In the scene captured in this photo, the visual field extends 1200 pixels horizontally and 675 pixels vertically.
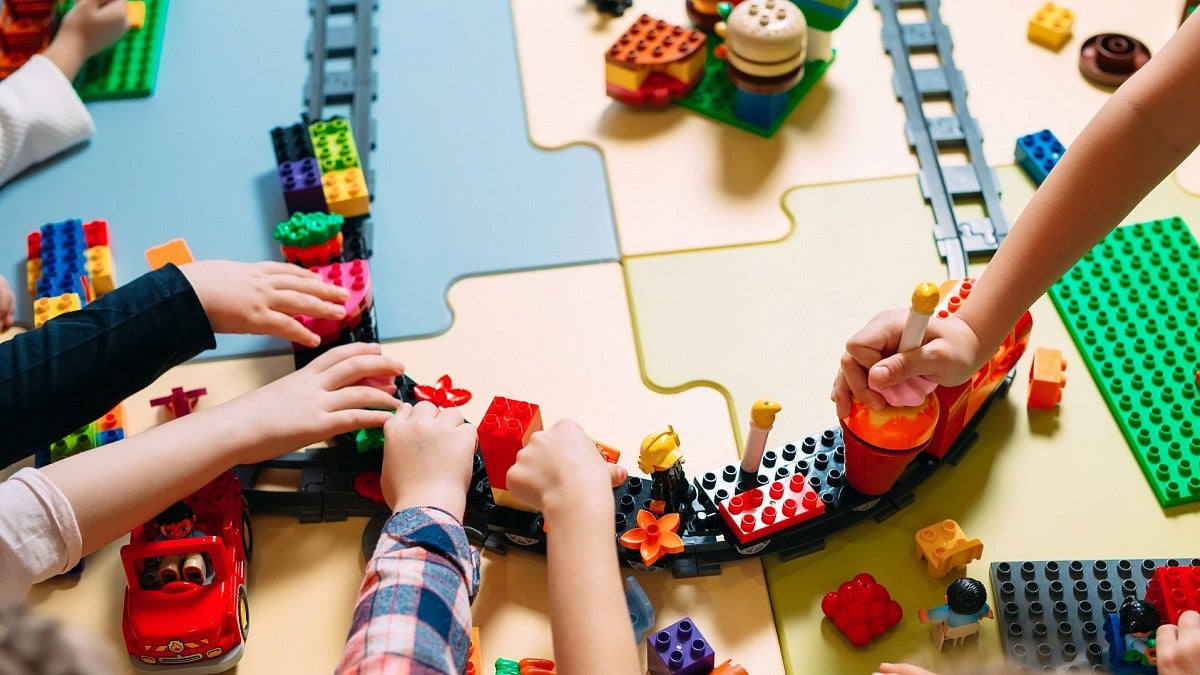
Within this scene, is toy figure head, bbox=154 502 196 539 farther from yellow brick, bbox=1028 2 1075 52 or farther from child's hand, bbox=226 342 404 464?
yellow brick, bbox=1028 2 1075 52

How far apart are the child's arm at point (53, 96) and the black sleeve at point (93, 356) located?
41 centimetres

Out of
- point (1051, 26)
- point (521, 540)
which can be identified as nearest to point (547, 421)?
point (521, 540)

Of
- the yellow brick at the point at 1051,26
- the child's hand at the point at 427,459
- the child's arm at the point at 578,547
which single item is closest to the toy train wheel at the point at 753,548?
the child's arm at the point at 578,547

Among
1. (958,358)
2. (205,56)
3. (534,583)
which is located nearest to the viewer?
(958,358)

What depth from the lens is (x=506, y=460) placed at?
1.01 meters

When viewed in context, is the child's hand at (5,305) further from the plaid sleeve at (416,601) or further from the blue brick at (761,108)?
the blue brick at (761,108)

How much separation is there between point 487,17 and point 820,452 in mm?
826

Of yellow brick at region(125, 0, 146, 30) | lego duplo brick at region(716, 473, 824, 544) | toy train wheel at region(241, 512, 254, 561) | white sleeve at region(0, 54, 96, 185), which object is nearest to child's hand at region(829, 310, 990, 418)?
lego duplo brick at region(716, 473, 824, 544)

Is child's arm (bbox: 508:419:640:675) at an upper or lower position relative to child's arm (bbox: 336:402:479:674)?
lower

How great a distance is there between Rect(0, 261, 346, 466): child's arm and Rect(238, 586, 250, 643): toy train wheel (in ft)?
0.72

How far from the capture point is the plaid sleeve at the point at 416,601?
0.78 metres

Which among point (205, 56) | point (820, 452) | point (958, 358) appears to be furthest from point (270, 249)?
point (958, 358)

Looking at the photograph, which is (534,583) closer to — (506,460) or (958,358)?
(506,460)

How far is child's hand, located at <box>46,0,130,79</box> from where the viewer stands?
1.47m
